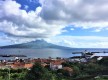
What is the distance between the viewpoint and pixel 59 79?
108 feet

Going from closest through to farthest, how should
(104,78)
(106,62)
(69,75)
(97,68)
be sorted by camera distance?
1. (104,78)
2. (69,75)
3. (97,68)
4. (106,62)

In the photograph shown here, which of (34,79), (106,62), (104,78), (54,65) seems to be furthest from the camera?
(54,65)

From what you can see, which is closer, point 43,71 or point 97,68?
point 43,71

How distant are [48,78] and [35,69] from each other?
1.47 meters

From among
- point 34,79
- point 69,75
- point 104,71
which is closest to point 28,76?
point 34,79

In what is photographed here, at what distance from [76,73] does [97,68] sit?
523cm

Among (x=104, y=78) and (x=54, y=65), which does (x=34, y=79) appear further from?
(x=54, y=65)

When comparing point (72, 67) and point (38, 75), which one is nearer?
point (38, 75)

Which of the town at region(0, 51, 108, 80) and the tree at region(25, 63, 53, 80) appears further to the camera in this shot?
the town at region(0, 51, 108, 80)

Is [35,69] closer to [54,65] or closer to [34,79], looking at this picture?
[34,79]

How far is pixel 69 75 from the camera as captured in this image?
38.0 meters

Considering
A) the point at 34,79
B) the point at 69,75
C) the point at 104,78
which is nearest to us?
the point at 34,79

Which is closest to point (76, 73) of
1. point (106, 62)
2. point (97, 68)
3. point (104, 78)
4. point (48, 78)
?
point (97, 68)

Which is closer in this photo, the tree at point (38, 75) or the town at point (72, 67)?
the tree at point (38, 75)
